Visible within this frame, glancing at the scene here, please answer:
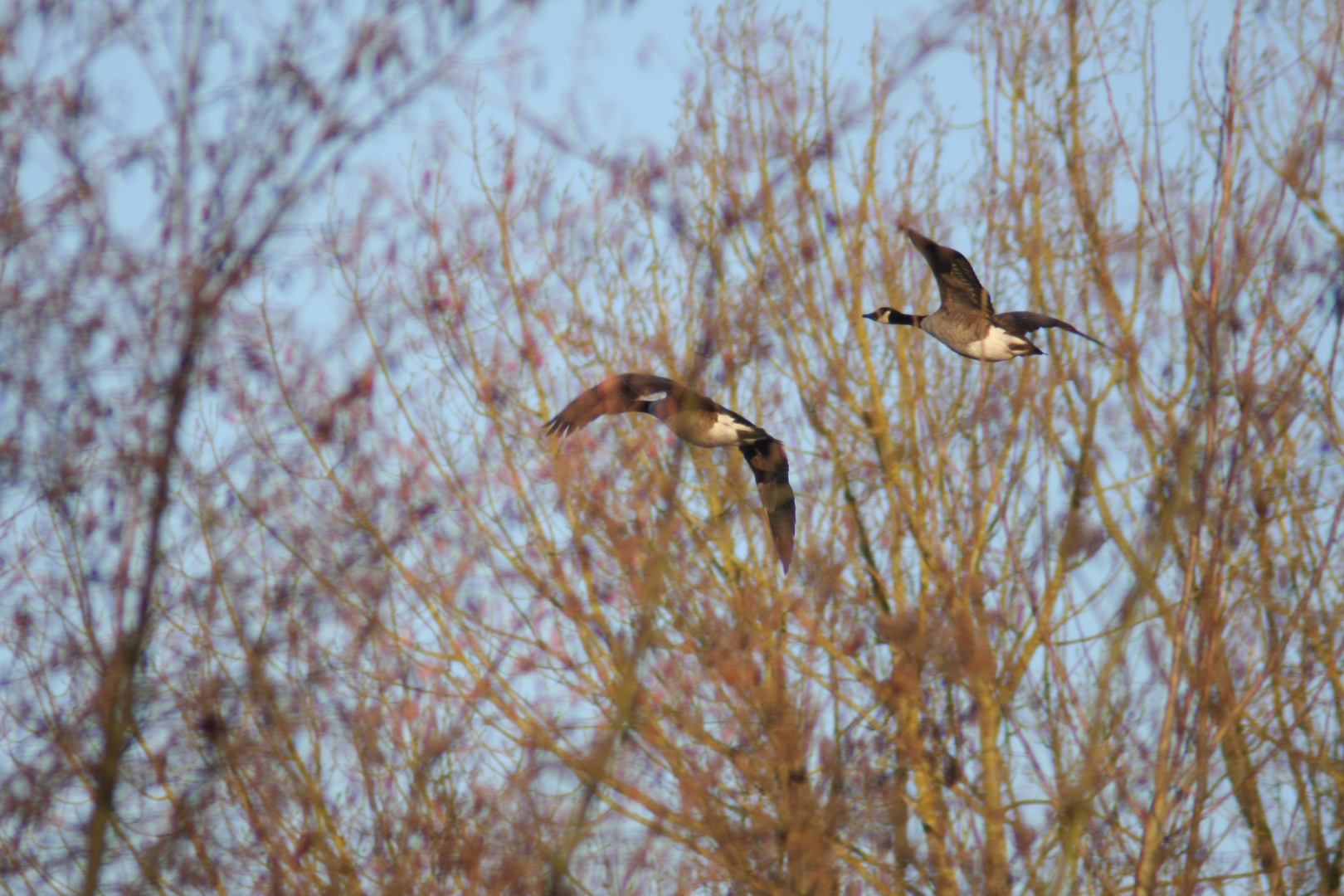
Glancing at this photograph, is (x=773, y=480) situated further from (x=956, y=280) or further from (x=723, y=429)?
(x=956, y=280)

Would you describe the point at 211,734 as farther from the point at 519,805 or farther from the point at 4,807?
the point at 519,805

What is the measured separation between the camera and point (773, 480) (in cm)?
532

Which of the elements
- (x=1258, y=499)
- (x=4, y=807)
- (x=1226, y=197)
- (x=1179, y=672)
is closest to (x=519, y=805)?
(x=4, y=807)

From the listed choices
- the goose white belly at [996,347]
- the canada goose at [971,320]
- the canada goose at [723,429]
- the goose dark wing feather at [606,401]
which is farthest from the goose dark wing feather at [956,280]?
the goose dark wing feather at [606,401]

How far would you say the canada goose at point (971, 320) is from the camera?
196 inches

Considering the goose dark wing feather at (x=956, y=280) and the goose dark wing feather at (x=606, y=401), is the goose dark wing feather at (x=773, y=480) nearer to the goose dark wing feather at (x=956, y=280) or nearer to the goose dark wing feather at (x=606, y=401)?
the goose dark wing feather at (x=606, y=401)

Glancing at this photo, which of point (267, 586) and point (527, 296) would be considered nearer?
point (267, 586)

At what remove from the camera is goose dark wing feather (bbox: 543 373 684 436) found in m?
4.17

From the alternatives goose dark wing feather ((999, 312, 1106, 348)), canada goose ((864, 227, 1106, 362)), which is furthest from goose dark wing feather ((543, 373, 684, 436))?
goose dark wing feather ((999, 312, 1106, 348))

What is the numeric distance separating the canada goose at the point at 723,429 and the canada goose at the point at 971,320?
0.87m

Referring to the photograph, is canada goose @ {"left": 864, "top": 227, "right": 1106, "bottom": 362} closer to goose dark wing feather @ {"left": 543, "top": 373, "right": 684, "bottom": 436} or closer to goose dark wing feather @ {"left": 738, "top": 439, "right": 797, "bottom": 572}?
goose dark wing feather @ {"left": 738, "top": 439, "right": 797, "bottom": 572}

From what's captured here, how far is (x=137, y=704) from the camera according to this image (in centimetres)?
233

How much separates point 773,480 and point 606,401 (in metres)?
1.24

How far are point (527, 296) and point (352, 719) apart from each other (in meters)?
2.78
